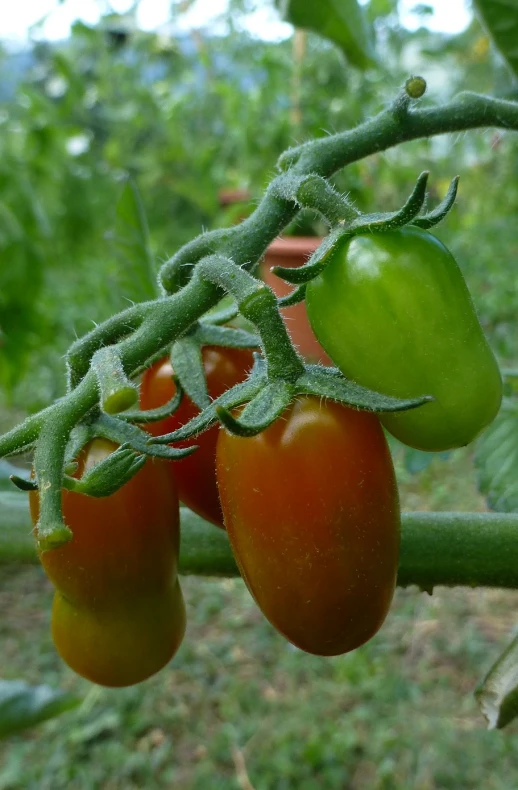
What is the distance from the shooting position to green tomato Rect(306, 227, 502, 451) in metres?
0.50

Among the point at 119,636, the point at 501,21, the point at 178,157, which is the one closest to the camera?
the point at 119,636

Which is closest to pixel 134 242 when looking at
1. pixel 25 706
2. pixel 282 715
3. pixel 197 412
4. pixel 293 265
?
pixel 197 412

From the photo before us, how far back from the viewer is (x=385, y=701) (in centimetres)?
175

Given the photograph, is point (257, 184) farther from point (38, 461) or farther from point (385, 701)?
point (38, 461)

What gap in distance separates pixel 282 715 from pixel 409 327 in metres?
1.48

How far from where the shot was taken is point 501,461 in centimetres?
95

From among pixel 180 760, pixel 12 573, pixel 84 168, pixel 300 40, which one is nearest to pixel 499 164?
pixel 300 40

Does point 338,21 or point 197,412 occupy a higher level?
point 338,21

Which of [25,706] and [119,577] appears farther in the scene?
[25,706]

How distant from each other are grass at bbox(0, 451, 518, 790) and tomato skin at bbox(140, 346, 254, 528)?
3.64 feet

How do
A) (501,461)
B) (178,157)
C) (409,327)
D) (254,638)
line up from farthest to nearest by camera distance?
(178,157)
(254,638)
(501,461)
(409,327)

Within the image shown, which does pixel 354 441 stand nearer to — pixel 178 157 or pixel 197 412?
pixel 197 412

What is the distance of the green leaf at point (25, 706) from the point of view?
0.98 meters

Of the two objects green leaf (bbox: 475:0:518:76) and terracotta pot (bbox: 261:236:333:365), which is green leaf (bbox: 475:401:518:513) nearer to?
green leaf (bbox: 475:0:518:76)
